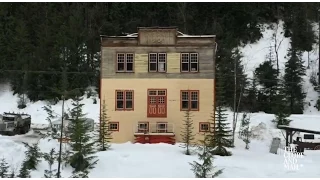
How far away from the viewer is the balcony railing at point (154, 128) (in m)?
25.5

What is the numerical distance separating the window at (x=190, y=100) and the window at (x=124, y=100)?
11.3 ft

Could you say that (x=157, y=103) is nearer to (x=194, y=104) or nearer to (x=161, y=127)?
(x=161, y=127)

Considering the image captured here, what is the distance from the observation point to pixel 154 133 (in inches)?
986

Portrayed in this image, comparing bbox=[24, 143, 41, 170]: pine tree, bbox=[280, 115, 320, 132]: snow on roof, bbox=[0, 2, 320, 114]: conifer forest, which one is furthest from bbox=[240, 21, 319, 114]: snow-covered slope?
bbox=[24, 143, 41, 170]: pine tree

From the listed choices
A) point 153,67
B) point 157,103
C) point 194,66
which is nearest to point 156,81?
point 153,67

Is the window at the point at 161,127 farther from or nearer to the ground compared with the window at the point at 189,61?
nearer to the ground

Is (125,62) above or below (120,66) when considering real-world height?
above

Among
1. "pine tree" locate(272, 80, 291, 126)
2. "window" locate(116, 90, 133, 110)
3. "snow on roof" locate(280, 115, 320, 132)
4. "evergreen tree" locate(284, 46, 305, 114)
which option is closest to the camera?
"window" locate(116, 90, 133, 110)

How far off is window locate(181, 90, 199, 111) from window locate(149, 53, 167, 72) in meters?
2.17

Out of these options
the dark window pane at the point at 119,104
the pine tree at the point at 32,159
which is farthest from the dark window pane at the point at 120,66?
the pine tree at the point at 32,159

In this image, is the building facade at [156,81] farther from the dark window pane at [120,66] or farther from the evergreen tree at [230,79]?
the evergreen tree at [230,79]

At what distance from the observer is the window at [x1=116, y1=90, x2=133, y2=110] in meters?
25.9

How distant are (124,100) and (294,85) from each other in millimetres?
26155

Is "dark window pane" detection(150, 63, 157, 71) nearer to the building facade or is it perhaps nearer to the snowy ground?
the building facade
